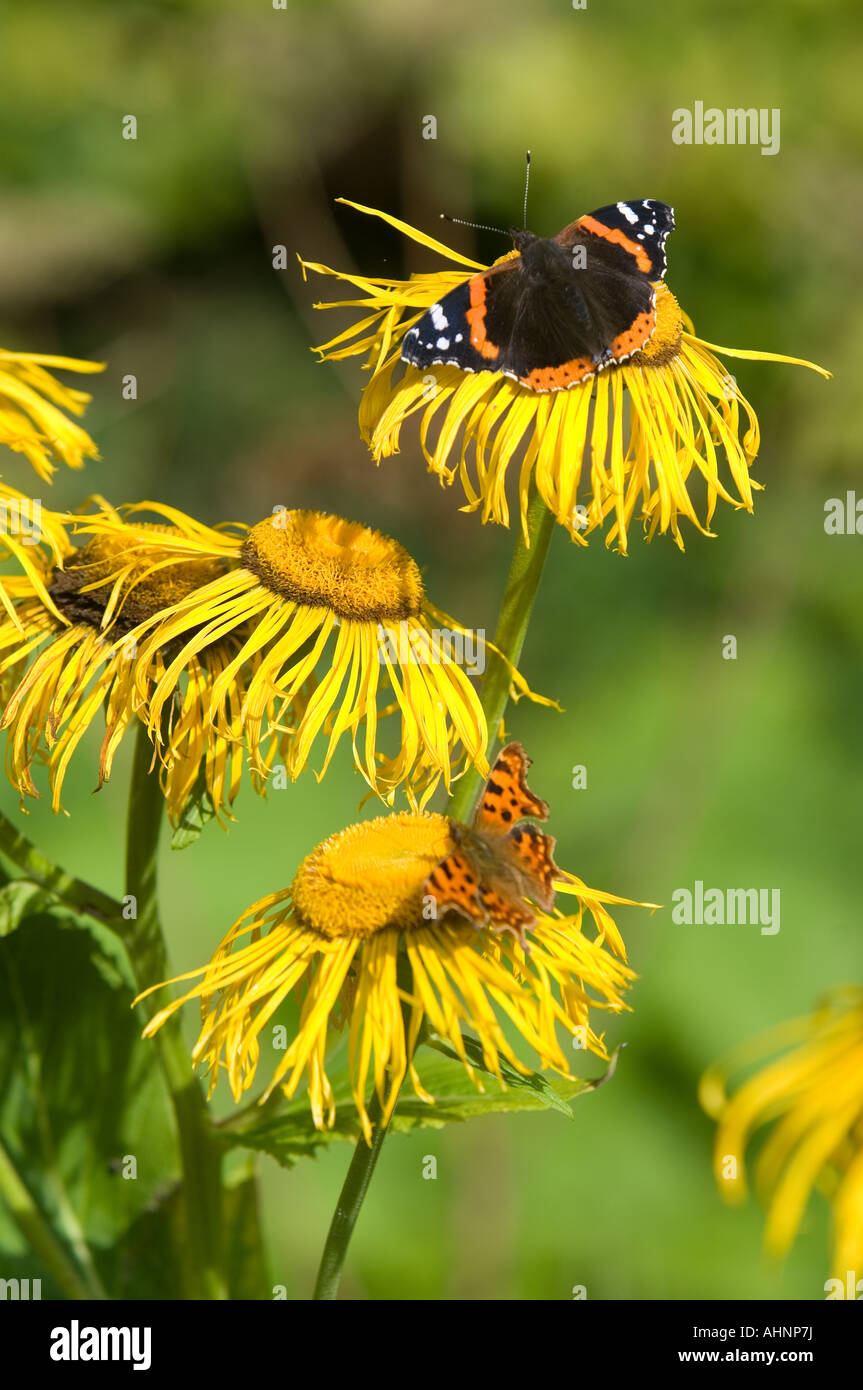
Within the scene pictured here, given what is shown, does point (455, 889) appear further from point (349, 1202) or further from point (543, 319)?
point (543, 319)

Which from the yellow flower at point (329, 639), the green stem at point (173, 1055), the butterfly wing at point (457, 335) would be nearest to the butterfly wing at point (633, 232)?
the butterfly wing at point (457, 335)

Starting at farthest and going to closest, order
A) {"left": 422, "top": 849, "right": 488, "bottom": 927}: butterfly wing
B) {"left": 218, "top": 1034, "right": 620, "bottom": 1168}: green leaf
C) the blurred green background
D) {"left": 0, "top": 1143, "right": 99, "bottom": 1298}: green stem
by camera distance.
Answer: the blurred green background < {"left": 0, "top": 1143, "right": 99, "bottom": 1298}: green stem < {"left": 218, "top": 1034, "right": 620, "bottom": 1168}: green leaf < {"left": 422, "top": 849, "right": 488, "bottom": 927}: butterfly wing

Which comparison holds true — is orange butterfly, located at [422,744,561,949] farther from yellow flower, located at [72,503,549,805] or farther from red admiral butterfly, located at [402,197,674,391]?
red admiral butterfly, located at [402,197,674,391]

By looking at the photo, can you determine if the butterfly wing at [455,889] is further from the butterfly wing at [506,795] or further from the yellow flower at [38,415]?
the yellow flower at [38,415]

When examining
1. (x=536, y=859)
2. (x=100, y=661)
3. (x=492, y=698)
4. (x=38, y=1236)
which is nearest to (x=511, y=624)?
(x=492, y=698)

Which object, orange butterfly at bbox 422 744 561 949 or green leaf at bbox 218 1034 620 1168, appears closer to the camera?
orange butterfly at bbox 422 744 561 949

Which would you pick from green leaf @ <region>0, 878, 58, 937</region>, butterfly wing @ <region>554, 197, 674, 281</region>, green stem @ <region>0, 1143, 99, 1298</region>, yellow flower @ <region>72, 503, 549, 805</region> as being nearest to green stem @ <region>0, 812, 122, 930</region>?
green leaf @ <region>0, 878, 58, 937</region>
